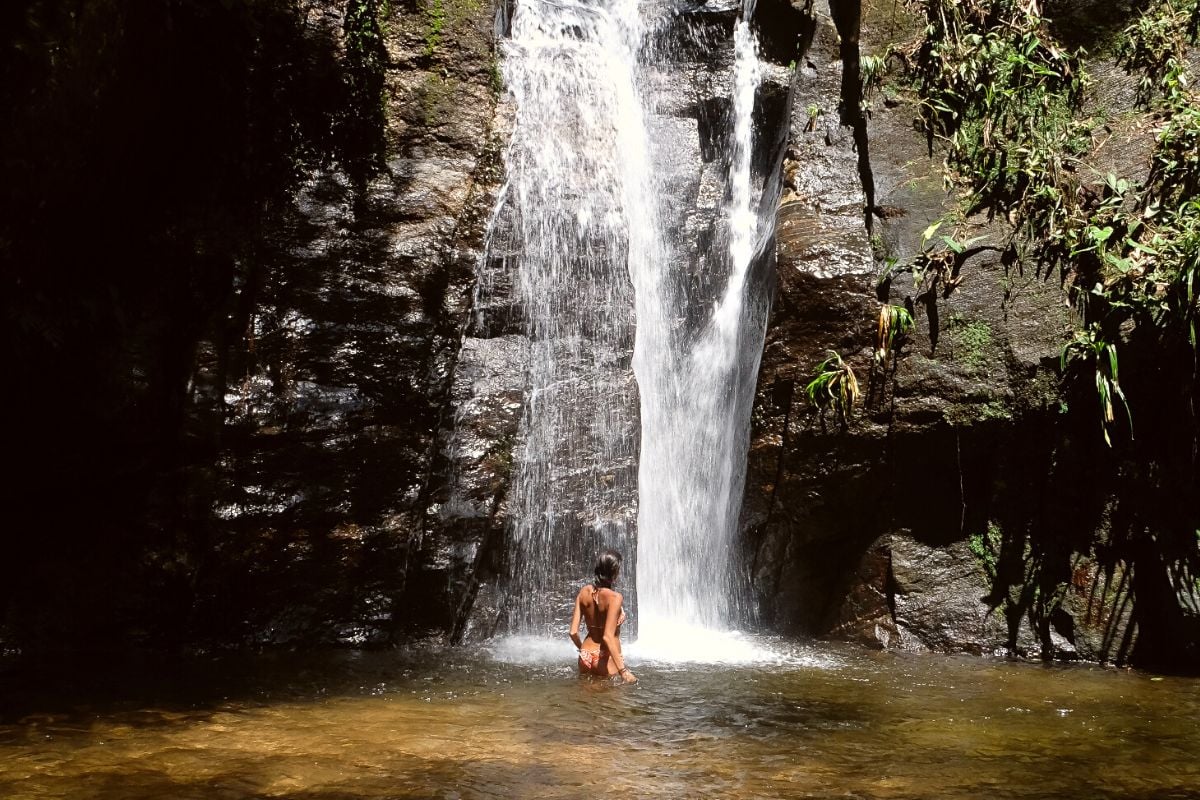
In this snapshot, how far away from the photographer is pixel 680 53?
33.3ft

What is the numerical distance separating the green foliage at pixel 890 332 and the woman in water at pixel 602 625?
9.79 ft

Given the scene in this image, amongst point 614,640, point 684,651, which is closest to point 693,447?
point 684,651

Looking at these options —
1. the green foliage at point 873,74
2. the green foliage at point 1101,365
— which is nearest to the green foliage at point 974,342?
the green foliage at point 1101,365

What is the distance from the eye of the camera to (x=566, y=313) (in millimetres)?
7668

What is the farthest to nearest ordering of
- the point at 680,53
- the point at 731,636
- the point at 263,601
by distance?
1. the point at 680,53
2. the point at 731,636
3. the point at 263,601

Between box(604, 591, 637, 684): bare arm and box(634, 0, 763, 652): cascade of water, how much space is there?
6.43 feet

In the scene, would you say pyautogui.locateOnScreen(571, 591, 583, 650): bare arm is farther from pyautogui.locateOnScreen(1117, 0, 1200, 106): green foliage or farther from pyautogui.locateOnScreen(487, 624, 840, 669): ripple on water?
pyautogui.locateOnScreen(1117, 0, 1200, 106): green foliage

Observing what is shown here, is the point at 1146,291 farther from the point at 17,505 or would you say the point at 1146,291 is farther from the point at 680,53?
the point at 17,505

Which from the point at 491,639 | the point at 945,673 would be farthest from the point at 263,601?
the point at 945,673

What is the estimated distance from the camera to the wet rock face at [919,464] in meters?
6.81

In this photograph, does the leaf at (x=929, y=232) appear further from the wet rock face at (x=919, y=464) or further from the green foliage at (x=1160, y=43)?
the green foliage at (x=1160, y=43)

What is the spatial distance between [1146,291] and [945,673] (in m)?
3.28

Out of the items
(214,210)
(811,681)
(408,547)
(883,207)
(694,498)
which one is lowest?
(811,681)

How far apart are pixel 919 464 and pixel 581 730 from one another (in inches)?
159
